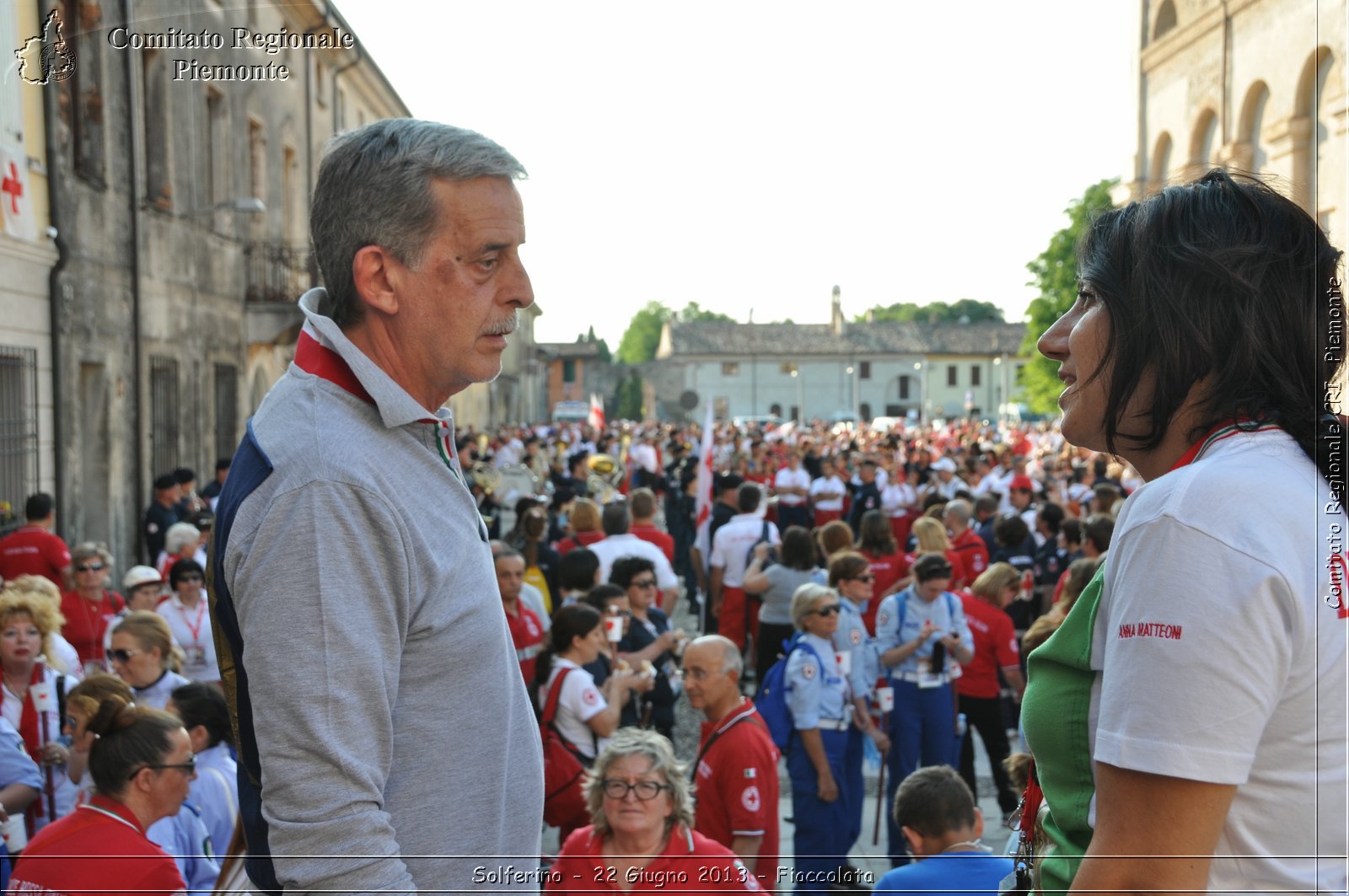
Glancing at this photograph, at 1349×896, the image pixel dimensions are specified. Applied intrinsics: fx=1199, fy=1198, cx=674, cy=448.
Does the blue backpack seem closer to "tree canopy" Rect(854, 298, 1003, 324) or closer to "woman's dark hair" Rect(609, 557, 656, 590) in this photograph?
"woman's dark hair" Rect(609, 557, 656, 590)

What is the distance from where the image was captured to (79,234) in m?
11.3

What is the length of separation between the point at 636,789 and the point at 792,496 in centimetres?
1272

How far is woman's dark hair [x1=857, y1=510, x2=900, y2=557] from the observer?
33.3 feet

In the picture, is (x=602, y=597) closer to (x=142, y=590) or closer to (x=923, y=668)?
(x=923, y=668)

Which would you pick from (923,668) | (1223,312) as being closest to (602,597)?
(923,668)

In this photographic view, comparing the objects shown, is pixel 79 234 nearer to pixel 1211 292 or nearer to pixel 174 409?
pixel 174 409

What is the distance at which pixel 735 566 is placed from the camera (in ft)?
35.5

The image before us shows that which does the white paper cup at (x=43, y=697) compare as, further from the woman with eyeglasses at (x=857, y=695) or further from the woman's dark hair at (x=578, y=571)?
the woman with eyeglasses at (x=857, y=695)

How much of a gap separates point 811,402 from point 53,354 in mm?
87148

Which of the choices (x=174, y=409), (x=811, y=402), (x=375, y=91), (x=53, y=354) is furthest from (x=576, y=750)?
(x=811, y=402)

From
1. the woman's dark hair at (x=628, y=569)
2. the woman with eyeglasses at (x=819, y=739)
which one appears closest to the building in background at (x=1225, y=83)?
the woman with eyeglasses at (x=819, y=739)

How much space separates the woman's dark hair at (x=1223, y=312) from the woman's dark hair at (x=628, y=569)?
6.36 m

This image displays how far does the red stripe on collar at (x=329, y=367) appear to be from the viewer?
5.52ft

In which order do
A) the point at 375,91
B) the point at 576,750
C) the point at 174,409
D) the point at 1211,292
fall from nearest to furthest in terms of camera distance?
the point at 1211,292 < the point at 576,750 < the point at 174,409 < the point at 375,91
